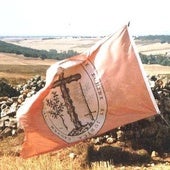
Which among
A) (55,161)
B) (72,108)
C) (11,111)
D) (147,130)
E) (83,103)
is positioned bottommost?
(55,161)

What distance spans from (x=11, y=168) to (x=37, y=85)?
34.6 feet

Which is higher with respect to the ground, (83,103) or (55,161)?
(83,103)

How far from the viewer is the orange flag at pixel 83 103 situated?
14398mm

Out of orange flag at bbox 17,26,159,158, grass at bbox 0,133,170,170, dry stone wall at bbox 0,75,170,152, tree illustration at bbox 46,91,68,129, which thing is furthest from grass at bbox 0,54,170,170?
tree illustration at bbox 46,91,68,129

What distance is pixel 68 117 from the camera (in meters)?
14.6

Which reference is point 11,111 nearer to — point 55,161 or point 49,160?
point 49,160

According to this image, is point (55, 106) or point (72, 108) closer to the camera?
point (72, 108)

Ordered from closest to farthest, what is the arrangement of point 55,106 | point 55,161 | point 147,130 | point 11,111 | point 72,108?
point 55,161
point 72,108
point 55,106
point 147,130
point 11,111

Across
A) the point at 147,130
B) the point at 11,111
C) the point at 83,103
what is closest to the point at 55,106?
the point at 83,103

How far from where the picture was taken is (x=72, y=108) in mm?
14547

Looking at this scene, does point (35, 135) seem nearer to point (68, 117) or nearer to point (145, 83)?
point (68, 117)

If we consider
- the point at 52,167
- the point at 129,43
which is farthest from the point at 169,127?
the point at 52,167

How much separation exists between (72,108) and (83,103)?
36 cm

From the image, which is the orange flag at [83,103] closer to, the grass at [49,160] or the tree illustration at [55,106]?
the tree illustration at [55,106]
